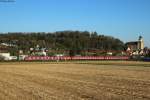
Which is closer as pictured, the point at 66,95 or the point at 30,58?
the point at 66,95

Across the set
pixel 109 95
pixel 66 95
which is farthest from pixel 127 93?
pixel 66 95

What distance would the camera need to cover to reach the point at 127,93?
2039 centimetres

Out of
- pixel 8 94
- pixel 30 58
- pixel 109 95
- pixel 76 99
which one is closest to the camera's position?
pixel 76 99

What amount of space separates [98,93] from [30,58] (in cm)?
10993

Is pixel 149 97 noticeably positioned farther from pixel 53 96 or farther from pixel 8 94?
pixel 8 94

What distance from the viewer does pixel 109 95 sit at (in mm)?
19547

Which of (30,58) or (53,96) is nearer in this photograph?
(53,96)

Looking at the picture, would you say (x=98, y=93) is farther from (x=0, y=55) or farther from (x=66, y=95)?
(x=0, y=55)

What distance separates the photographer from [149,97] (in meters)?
18.7

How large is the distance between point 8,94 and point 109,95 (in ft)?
20.4

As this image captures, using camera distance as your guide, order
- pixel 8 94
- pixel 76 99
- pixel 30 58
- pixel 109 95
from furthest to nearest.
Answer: pixel 30 58
pixel 8 94
pixel 109 95
pixel 76 99

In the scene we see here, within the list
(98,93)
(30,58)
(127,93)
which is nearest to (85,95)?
(98,93)

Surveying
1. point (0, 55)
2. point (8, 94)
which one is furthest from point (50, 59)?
point (8, 94)

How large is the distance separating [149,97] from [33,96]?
6.35 metres
